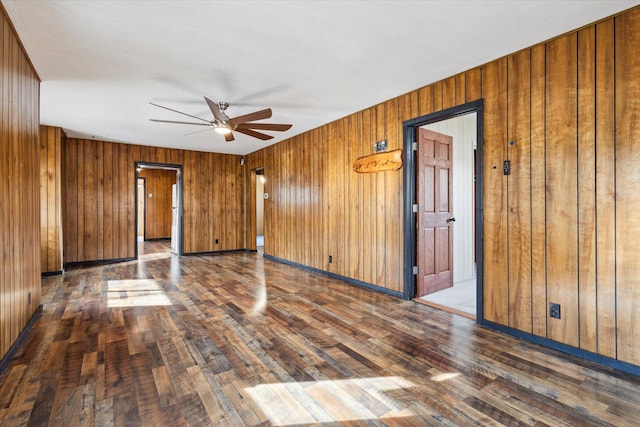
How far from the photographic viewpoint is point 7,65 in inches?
93.4

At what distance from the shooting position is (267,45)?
2.71 meters

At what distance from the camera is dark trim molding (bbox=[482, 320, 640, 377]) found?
7.26 feet

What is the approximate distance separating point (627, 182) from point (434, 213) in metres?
2.09

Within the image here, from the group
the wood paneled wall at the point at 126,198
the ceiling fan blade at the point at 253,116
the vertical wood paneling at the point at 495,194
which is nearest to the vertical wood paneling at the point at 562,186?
the vertical wood paneling at the point at 495,194

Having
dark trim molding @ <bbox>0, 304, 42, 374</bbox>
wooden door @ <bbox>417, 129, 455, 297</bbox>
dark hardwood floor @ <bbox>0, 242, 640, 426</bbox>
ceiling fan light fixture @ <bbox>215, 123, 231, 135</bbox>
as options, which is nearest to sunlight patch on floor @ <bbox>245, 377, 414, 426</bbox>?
dark hardwood floor @ <bbox>0, 242, 640, 426</bbox>

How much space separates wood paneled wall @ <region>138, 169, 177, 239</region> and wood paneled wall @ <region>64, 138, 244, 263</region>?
408 cm

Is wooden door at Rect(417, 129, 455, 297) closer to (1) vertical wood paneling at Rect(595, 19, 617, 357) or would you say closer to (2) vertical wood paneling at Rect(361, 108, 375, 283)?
(2) vertical wood paneling at Rect(361, 108, 375, 283)

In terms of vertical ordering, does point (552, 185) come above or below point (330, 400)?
above

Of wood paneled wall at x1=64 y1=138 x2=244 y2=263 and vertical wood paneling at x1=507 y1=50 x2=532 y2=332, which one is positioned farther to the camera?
wood paneled wall at x1=64 y1=138 x2=244 y2=263

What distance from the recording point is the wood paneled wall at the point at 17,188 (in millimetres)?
2277

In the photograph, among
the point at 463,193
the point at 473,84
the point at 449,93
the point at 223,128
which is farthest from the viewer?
the point at 463,193

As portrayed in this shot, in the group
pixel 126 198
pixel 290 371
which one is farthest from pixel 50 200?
pixel 290 371

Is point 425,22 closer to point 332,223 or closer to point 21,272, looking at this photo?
point 332,223

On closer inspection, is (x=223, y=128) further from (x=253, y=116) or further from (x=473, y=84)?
(x=473, y=84)
